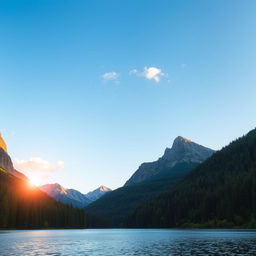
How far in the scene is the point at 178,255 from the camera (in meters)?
45.8

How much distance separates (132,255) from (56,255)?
1142 centimetres

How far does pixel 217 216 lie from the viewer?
196 meters

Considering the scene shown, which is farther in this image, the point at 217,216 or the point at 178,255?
the point at 217,216

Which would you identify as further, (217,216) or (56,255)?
(217,216)

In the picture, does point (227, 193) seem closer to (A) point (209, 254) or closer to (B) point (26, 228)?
(B) point (26, 228)

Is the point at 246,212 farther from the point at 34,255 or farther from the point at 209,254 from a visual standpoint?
the point at 34,255

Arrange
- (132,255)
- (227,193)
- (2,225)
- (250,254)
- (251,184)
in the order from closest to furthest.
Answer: (250,254)
(132,255)
(2,225)
(251,184)
(227,193)

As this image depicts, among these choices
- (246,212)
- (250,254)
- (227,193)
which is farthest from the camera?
(227,193)

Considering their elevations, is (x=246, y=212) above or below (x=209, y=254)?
above

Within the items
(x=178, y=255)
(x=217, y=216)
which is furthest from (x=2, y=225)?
(x=178, y=255)

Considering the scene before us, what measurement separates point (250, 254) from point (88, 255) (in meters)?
23.7

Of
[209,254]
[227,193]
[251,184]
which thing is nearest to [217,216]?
[227,193]

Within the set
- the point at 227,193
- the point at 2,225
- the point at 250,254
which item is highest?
the point at 227,193

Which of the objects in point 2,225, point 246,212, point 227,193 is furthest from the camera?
point 227,193
